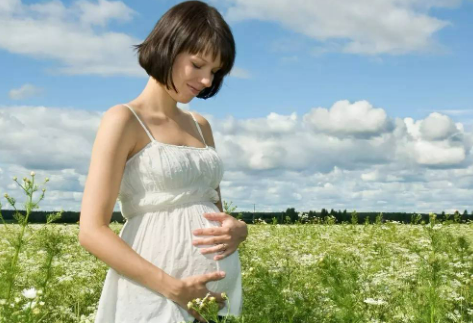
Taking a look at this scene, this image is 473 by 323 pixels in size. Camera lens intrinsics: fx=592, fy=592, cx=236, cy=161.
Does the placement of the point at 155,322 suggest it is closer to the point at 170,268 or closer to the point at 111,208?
the point at 170,268

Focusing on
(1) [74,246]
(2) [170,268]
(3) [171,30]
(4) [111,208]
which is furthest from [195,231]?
(1) [74,246]

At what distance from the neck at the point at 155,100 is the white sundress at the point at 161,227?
16cm

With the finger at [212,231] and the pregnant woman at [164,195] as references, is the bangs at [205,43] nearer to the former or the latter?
the pregnant woman at [164,195]

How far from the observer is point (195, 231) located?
2705 mm

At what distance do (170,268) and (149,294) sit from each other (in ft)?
0.48

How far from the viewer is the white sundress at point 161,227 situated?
264 cm

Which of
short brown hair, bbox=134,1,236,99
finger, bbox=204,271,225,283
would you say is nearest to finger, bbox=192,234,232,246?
finger, bbox=204,271,225,283

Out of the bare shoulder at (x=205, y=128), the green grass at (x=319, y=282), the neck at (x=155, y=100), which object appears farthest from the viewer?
the green grass at (x=319, y=282)

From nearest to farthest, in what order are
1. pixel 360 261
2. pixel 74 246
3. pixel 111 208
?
1. pixel 111 208
2. pixel 360 261
3. pixel 74 246

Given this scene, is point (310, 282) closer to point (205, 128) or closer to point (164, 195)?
point (205, 128)

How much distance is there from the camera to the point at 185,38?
9.11 ft

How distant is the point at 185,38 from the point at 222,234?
0.93 metres

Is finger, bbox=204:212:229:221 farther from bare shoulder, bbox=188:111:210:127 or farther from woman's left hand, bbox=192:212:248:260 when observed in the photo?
bare shoulder, bbox=188:111:210:127

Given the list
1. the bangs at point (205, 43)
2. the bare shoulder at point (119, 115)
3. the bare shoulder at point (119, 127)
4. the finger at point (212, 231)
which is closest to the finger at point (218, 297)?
the finger at point (212, 231)
